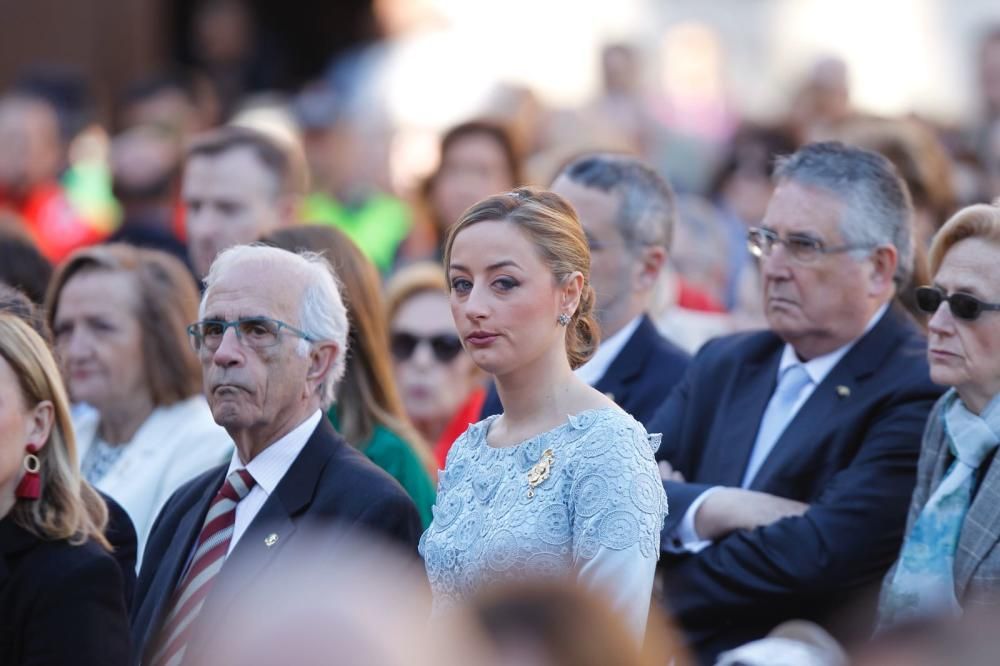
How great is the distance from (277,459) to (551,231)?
3.67ft

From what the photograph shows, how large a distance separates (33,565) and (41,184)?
261 inches

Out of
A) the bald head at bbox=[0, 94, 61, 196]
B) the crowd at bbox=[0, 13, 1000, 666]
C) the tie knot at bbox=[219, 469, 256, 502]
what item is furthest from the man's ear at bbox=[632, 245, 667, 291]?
the bald head at bbox=[0, 94, 61, 196]

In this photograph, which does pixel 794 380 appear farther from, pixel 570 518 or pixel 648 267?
pixel 570 518

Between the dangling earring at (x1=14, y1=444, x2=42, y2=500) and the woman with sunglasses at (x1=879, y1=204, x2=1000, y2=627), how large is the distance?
2.35 meters

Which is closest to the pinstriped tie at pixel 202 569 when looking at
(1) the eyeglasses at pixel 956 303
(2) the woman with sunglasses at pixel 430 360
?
(1) the eyeglasses at pixel 956 303

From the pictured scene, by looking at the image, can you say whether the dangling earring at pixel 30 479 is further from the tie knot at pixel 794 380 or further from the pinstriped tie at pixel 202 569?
the tie knot at pixel 794 380

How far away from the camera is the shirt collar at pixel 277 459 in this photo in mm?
4754

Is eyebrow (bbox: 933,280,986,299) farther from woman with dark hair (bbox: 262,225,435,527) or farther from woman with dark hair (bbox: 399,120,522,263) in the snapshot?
woman with dark hair (bbox: 399,120,522,263)

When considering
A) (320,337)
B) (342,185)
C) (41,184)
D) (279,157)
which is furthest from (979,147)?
(320,337)

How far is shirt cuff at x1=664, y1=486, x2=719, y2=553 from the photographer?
500 centimetres

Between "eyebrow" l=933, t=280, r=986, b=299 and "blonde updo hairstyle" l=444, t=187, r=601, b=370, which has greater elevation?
"blonde updo hairstyle" l=444, t=187, r=601, b=370

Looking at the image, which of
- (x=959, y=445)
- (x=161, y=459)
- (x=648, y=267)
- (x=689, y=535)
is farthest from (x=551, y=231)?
(x=161, y=459)

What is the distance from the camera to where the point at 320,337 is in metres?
4.93

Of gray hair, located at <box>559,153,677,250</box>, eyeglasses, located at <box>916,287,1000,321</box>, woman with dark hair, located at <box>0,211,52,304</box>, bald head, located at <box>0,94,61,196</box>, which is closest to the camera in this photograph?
eyeglasses, located at <box>916,287,1000,321</box>
